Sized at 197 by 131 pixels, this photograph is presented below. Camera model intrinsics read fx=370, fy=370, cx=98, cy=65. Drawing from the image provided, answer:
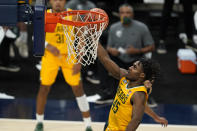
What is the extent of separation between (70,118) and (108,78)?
1301 mm

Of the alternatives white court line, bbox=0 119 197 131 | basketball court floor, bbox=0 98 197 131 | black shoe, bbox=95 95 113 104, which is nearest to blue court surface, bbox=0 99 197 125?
basketball court floor, bbox=0 98 197 131

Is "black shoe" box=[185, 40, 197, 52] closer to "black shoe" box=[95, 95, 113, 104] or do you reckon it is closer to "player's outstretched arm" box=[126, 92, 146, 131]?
"black shoe" box=[95, 95, 113, 104]

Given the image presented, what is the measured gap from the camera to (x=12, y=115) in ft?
17.8

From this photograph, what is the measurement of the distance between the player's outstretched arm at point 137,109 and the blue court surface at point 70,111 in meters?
2.14

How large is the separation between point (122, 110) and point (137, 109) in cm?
26

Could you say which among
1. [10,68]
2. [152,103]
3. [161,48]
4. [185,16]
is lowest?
[10,68]

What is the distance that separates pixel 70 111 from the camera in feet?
18.6

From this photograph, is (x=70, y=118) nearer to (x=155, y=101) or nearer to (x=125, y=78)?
(x=155, y=101)

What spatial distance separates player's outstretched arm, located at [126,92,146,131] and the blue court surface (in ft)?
7.01

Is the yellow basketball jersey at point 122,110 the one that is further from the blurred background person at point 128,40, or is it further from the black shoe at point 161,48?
the black shoe at point 161,48

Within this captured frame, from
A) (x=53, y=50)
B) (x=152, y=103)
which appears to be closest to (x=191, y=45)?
(x=152, y=103)

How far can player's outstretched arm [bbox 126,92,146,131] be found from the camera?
119 inches

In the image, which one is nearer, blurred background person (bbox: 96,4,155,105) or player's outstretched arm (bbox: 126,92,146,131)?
player's outstretched arm (bbox: 126,92,146,131)

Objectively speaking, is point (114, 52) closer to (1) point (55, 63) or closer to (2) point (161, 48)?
(1) point (55, 63)
